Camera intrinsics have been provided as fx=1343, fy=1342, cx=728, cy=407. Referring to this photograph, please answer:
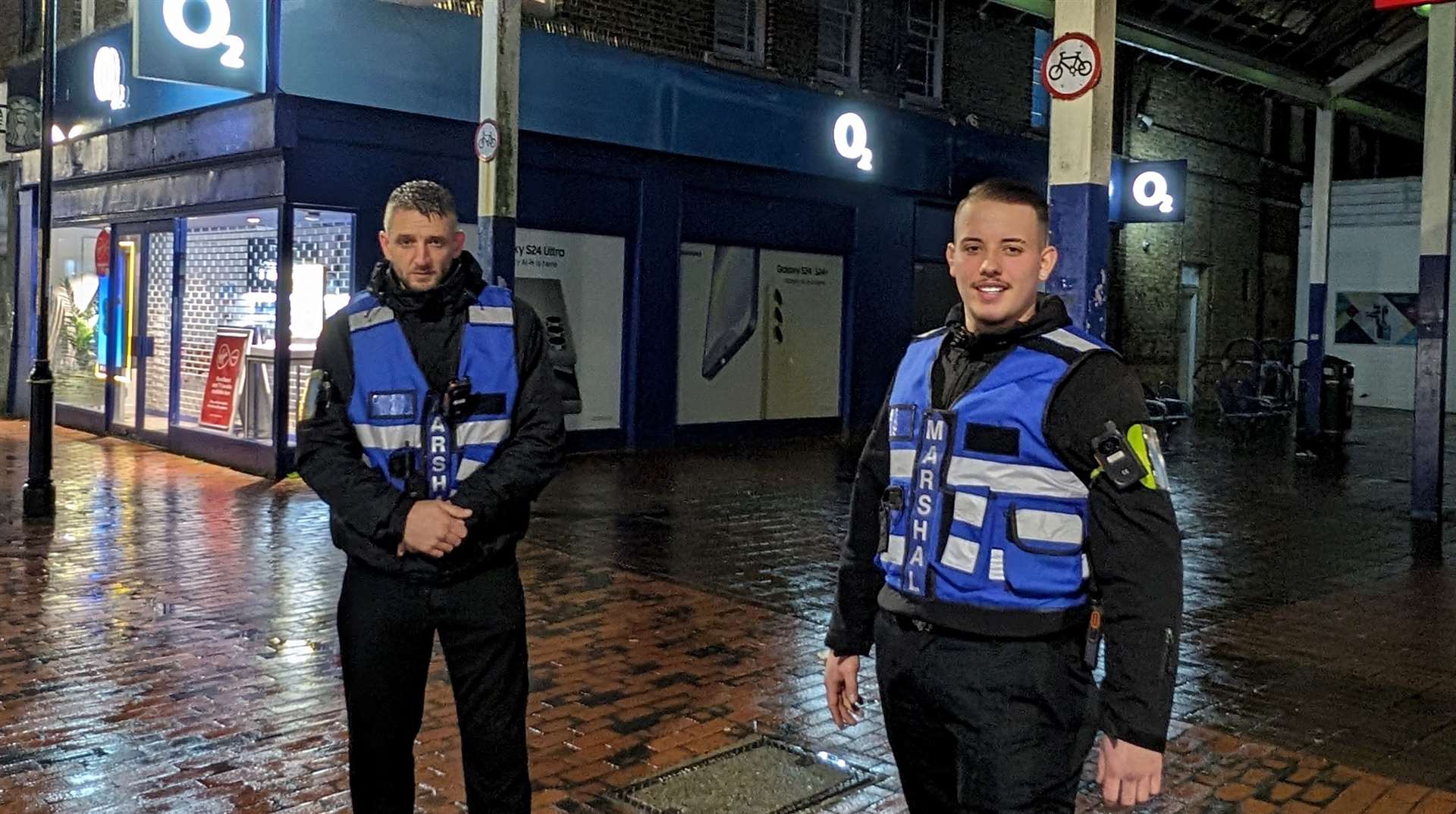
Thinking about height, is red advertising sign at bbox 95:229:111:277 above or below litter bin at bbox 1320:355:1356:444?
above

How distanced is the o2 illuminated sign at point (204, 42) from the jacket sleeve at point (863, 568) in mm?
10323

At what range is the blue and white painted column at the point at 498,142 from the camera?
10250 mm

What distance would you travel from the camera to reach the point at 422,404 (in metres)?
3.56

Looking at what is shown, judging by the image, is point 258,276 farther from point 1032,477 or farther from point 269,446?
point 1032,477

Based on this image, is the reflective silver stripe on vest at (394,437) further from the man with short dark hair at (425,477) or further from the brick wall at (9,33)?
the brick wall at (9,33)

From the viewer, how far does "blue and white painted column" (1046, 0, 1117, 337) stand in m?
6.82

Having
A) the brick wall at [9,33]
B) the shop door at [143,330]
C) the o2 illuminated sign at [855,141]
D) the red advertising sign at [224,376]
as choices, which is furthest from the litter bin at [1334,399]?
the brick wall at [9,33]

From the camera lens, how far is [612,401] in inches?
614

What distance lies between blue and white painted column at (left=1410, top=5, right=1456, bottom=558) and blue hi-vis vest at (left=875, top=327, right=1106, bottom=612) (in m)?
10.1

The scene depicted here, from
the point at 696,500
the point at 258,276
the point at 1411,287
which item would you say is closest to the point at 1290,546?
the point at 696,500

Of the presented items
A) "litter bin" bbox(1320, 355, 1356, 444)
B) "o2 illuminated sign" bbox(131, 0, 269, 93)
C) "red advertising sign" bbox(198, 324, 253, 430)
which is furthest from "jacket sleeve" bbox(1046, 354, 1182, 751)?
"litter bin" bbox(1320, 355, 1356, 444)

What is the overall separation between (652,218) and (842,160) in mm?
3039

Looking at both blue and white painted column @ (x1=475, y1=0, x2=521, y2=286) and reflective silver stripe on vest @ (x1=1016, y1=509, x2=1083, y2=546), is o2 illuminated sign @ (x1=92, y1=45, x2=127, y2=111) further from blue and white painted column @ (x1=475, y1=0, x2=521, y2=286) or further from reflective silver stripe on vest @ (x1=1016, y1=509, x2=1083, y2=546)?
reflective silver stripe on vest @ (x1=1016, y1=509, x2=1083, y2=546)

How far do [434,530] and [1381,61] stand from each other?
53.6 feet
